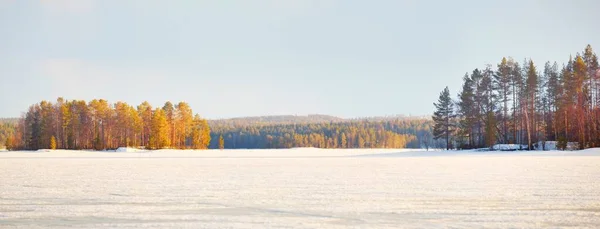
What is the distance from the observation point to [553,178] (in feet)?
49.6

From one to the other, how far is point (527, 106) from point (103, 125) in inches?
2570

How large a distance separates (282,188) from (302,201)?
8.79 feet

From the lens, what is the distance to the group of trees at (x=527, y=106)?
47.2 m

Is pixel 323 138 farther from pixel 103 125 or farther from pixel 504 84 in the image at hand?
pixel 504 84

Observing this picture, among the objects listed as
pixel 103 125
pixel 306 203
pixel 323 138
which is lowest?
pixel 323 138

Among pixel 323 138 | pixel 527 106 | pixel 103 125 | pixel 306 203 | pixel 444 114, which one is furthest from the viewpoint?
pixel 323 138

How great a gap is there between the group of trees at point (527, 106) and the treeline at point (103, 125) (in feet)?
142

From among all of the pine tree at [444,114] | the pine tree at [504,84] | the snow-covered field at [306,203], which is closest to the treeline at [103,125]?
the pine tree at [444,114]

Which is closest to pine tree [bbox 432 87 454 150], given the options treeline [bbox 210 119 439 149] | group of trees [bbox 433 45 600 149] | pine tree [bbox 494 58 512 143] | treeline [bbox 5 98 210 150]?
group of trees [bbox 433 45 600 149]

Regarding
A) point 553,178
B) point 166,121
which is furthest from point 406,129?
point 553,178

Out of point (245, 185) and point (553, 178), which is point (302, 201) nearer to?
point (245, 185)

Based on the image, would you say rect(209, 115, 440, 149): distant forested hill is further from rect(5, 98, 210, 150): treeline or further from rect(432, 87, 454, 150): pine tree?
rect(432, 87, 454, 150): pine tree

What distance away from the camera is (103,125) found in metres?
78.1

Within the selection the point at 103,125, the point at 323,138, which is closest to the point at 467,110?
the point at 103,125
